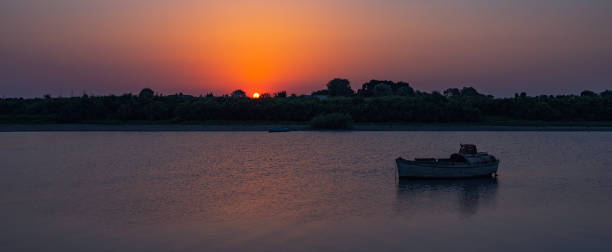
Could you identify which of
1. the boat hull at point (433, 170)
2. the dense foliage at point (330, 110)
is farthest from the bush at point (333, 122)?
the boat hull at point (433, 170)

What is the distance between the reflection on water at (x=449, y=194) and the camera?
76.8ft

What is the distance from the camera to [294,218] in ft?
67.6

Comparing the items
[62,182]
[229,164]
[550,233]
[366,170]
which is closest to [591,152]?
[366,170]

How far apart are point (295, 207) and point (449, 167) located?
11.9 m

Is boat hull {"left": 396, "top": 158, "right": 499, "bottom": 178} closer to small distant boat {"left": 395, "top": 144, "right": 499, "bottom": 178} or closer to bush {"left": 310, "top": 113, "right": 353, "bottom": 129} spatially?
small distant boat {"left": 395, "top": 144, "right": 499, "bottom": 178}

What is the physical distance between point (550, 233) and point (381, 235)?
19.8 ft

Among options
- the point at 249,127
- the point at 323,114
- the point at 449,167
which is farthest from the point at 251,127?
the point at 449,167

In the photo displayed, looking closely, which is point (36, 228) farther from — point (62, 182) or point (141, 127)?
point (141, 127)

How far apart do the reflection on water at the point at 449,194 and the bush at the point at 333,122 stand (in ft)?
223

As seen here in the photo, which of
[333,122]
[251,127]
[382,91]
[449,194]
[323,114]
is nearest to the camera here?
[449,194]

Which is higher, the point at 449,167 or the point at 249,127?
the point at 249,127

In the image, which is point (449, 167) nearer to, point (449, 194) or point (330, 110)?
point (449, 194)

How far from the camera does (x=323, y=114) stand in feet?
366

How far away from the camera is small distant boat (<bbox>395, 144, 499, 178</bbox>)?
30797 millimetres
